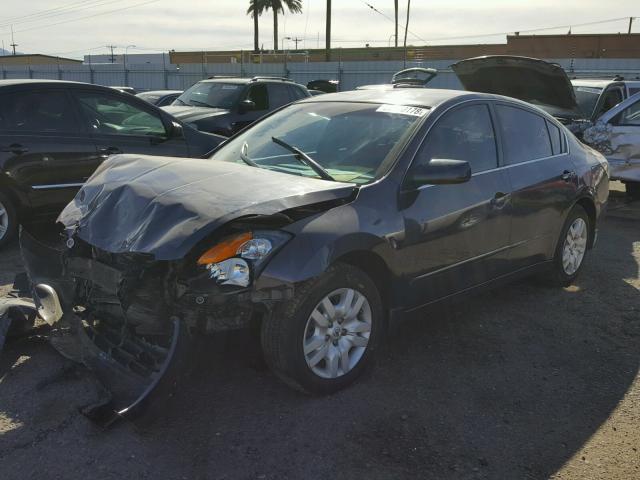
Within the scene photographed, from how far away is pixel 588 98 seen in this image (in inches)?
426

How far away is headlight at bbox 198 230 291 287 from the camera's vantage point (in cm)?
301

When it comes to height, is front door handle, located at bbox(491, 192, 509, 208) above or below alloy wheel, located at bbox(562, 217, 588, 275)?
above

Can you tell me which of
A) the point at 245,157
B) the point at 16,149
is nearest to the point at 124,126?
the point at 16,149

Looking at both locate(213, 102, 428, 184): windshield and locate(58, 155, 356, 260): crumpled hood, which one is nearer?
locate(58, 155, 356, 260): crumpled hood

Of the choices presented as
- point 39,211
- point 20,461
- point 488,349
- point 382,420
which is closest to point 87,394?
point 20,461

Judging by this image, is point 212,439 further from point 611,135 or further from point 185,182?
point 611,135

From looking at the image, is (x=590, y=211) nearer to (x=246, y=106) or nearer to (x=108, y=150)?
(x=108, y=150)

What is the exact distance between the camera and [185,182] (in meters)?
3.47

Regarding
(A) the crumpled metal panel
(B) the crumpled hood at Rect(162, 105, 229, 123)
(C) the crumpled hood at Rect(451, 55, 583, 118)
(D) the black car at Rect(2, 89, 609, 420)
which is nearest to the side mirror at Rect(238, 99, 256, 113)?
(B) the crumpled hood at Rect(162, 105, 229, 123)

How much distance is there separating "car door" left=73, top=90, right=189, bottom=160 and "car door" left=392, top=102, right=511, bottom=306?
3917 mm

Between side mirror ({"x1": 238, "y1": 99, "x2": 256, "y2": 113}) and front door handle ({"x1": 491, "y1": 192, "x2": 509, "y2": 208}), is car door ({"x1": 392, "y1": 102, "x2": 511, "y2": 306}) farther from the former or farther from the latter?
side mirror ({"x1": 238, "y1": 99, "x2": 256, "y2": 113})

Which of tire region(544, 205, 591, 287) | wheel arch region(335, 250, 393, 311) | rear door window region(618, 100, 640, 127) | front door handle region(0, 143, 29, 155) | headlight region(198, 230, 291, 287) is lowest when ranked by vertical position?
tire region(544, 205, 591, 287)

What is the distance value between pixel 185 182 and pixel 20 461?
5.31ft

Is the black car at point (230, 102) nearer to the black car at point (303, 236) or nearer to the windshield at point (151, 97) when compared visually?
the windshield at point (151, 97)
